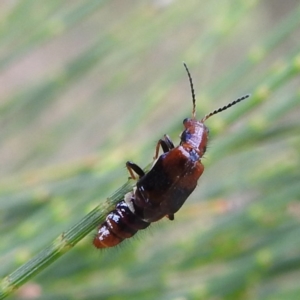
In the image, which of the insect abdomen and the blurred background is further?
the blurred background

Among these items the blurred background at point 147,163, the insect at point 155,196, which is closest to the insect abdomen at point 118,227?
the insect at point 155,196

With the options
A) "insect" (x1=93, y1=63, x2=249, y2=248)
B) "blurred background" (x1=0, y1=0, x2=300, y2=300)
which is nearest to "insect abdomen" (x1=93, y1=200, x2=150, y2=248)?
"insect" (x1=93, y1=63, x2=249, y2=248)

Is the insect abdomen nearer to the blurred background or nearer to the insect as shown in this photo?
the insect

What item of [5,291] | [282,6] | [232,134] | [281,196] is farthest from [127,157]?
[282,6]

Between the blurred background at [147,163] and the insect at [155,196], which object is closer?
the insect at [155,196]

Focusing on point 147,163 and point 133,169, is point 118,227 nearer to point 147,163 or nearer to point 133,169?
point 133,169

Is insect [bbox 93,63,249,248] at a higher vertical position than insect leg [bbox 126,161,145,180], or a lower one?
lower

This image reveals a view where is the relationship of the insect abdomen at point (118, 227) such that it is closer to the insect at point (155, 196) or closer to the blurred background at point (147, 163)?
the insect at point (155, 196)

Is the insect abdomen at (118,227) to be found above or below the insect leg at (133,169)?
below

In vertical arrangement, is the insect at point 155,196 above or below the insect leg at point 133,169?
below
